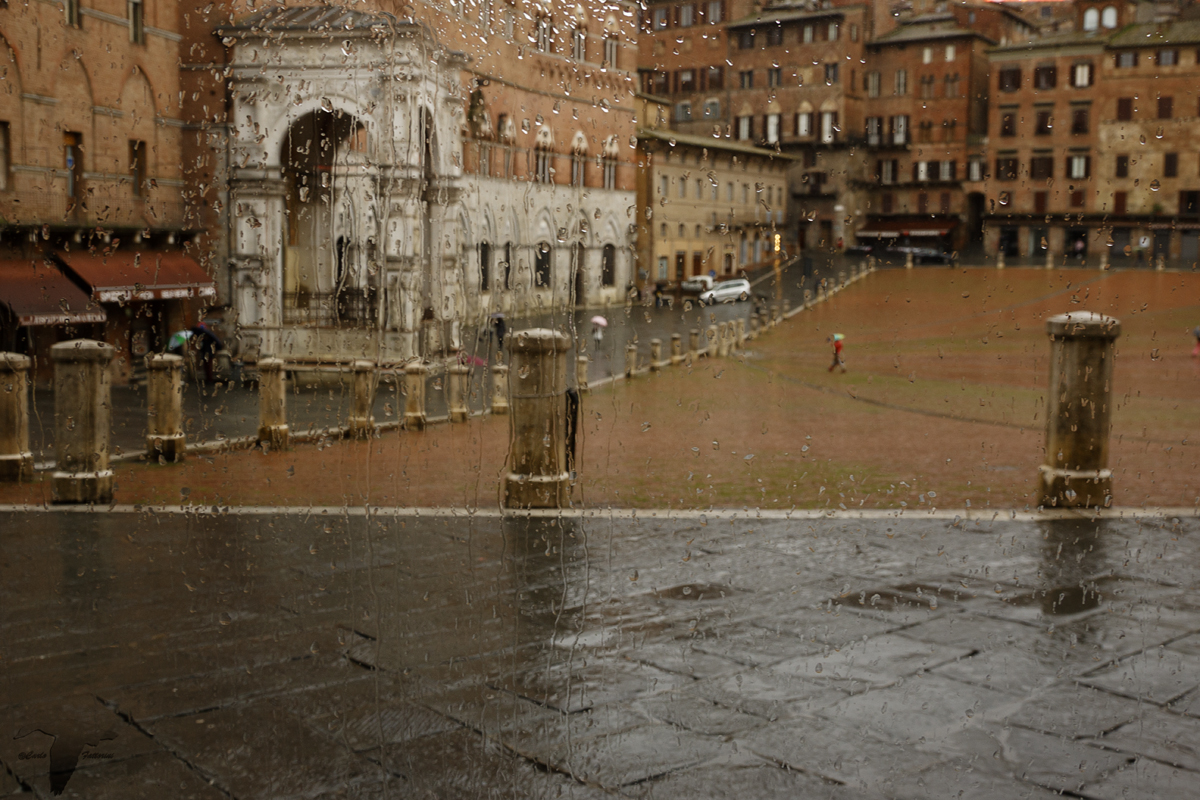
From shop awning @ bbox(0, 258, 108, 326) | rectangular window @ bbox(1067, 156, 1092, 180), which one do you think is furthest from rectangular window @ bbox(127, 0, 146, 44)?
rectangular window @ bbox(1067, 156, 1092, 180)

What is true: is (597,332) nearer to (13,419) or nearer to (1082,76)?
(1082,76)

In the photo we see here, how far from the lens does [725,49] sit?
11.7 metres

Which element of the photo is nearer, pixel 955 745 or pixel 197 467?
pixel 955 745

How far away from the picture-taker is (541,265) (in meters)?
25.8

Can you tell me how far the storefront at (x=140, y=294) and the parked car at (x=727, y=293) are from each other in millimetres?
11292

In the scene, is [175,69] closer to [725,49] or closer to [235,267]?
[235,267]

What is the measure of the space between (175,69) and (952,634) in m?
23.8

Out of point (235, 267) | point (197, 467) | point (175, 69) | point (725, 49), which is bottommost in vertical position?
point (197, 467)

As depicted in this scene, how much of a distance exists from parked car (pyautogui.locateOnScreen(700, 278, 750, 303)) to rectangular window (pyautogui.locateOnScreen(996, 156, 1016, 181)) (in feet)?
21.4

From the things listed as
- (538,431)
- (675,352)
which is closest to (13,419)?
(538,431)

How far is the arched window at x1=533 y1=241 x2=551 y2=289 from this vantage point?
77.7 ft

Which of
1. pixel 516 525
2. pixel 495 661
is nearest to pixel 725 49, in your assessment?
pixel 516 525

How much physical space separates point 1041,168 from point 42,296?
2090 cm

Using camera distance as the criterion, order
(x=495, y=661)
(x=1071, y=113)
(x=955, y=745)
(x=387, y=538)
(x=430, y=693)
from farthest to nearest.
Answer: (x=1071, y=113) < (x=387, y=538) < (x=495, y=661) < (x=430, y=693) < (x=955, y=745)
